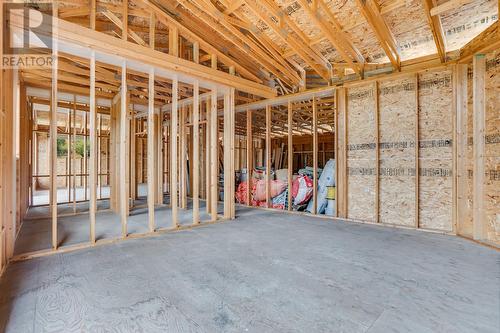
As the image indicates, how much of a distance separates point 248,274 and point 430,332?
60.1 inches

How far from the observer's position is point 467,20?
4.04 meters

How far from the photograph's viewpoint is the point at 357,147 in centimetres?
520

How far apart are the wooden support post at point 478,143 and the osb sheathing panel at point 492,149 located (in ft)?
0.15

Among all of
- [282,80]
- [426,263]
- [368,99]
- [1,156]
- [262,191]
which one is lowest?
[426,263]

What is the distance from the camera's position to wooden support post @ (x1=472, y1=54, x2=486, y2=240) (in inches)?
150

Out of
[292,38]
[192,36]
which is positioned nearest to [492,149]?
[292,38]

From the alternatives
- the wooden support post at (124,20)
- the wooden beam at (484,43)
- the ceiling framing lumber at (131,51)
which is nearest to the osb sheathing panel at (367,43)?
the wooden beam at (484,43)

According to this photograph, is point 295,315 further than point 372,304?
No

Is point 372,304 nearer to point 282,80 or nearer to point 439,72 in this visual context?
point 439,72

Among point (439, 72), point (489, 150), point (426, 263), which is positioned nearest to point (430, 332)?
point (426, 263)

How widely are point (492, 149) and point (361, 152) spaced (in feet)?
6.38

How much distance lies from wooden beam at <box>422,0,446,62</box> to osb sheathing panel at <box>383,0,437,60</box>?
23 centimetres

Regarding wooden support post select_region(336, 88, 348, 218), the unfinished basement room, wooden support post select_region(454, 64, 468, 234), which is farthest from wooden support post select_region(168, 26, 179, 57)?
wooden support post select_region(454, 64, 468, 234)

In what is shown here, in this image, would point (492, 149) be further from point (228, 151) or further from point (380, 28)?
point (228, 151)
